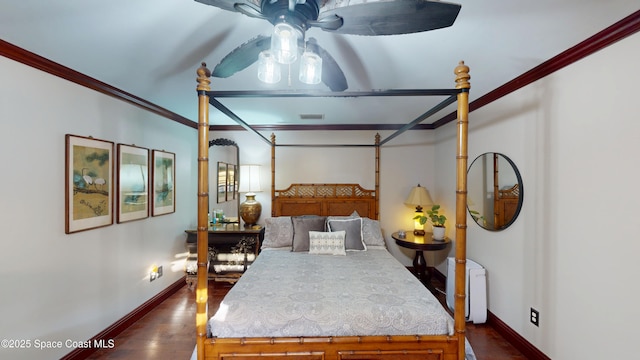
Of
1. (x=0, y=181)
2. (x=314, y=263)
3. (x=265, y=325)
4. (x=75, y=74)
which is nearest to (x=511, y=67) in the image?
(x=314, y=263)

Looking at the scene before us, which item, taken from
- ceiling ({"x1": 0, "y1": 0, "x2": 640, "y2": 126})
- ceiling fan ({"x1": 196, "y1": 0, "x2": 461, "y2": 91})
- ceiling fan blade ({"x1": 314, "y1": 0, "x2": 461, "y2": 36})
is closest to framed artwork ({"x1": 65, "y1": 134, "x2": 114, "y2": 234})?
ceiling ({"x1": 0, "y1": 0, "x2": 640, "y2": 126})

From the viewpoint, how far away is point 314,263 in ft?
8.41

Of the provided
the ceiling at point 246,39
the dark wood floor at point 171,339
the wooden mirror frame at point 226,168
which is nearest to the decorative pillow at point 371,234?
the dark wood floor at point 171,339

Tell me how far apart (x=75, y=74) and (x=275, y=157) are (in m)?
2.35

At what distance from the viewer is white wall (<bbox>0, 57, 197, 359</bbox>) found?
5.39 ft

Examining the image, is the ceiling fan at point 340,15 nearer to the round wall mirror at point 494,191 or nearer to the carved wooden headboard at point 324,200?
the round wall mirror at point 494,191

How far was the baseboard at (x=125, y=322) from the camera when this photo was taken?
2.06 m

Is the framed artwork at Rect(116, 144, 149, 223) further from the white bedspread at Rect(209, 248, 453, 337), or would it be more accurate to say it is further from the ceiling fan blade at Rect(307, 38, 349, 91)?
the ceiling fan blade at Rect(307, 38, 349, 91)

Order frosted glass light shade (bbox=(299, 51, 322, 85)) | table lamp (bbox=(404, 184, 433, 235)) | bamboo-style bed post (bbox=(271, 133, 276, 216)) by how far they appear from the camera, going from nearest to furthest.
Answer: frosted glass light shade (bbox=(299, 51, 322, 85)) → table lamp (bbox=(404, 184, 433, 235)) → bamboo-style bed post (bbox=(271, 133, 276, 216))

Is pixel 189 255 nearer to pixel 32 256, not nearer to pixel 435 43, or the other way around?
pixel 32 256

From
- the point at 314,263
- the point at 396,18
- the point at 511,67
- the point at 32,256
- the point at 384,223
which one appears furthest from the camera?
the point at 384,223

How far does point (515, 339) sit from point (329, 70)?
270 centimetres

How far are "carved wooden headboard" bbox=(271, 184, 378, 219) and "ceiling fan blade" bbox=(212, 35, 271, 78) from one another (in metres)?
2.51

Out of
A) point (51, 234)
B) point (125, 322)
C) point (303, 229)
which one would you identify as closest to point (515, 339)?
point (303, 229)
